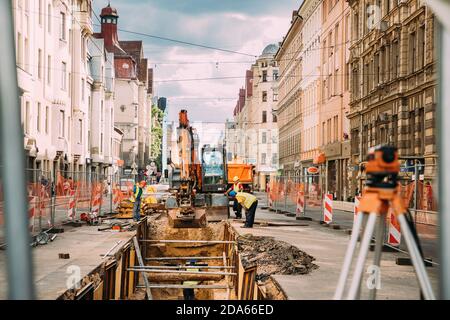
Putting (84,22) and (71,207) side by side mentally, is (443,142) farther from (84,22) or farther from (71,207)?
(84,22)

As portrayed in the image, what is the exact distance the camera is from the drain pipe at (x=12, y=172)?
3029 millimetres

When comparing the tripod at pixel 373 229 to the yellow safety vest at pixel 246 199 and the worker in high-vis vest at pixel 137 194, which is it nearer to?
the yellow safety vest at pixel 246 199

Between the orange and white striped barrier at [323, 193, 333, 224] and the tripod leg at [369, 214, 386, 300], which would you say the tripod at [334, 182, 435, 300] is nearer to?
the tripod leg at [369, 214, 386, 300]

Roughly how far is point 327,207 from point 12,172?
657 inches

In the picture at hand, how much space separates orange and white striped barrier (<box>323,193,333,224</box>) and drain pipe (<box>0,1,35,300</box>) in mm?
14167

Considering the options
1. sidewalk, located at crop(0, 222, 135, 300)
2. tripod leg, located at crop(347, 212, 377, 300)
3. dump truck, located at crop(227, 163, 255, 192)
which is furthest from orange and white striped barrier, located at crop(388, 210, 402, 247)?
dump truck, located at crop(227, 163, 255, 192)

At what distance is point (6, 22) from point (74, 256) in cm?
970

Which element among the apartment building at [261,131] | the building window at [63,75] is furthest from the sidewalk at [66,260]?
the building window at [63,75]

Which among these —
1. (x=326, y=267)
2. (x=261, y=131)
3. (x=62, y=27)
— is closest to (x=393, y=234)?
(x=326, y=267)

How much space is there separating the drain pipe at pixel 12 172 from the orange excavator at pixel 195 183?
50.3 feet

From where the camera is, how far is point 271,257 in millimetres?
11898
